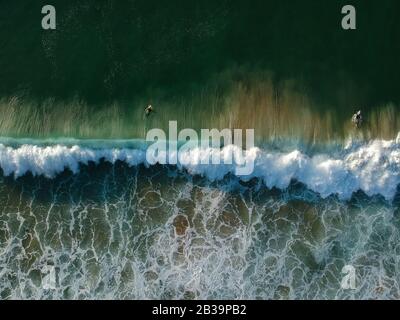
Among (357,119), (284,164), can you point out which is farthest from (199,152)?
(357,119)

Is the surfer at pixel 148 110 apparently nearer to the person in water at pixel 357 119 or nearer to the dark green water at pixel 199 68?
the dark green water at pixel 199 68

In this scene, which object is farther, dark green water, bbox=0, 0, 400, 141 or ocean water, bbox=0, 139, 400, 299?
dark green water, bbox=0, 0, 400, 141

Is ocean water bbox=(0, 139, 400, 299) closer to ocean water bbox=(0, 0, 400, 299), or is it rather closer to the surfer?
ocean water bbox=(0, 0, 400, 299)

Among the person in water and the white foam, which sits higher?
the person in water

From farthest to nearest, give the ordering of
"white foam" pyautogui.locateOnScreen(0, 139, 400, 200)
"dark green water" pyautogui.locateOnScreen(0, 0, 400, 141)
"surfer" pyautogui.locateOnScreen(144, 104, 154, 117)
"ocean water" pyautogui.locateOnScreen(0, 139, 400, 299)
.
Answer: "surfer" pyautogui.locateOnScreen(144, 104, 154, 117) → "dark green water" pyautogui.locateOnScreen(0, 0, 400, 141) → "white foam" pyautogui.locateOnScreen(0, 139, 400, 200) → "ocean water" pyautogui.locateOnScreen(0, 139, 400, 299)

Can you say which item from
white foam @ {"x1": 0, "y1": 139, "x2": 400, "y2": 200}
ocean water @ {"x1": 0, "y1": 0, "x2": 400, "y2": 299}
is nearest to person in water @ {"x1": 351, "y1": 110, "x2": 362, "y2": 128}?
ocean water @ {"x1": 0, "y1": 0, "x2": 400, "y2": 299}

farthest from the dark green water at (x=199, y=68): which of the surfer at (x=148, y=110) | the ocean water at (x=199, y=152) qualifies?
the surfer at (x=148, y=110)
